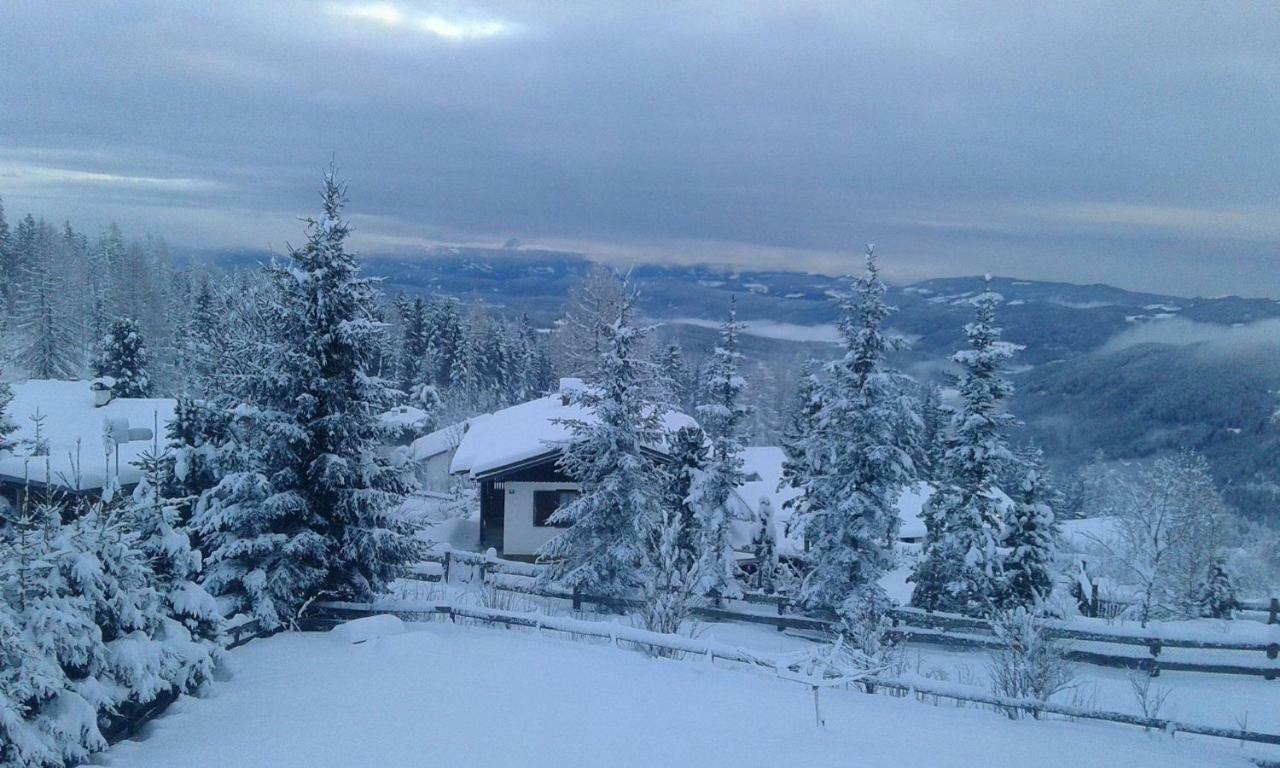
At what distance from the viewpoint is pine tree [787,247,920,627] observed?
74.1ft

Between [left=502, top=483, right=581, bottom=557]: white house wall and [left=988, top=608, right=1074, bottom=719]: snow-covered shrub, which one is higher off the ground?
[left=988, top=608, right=1074, bottom=719]: snow-covered shrub

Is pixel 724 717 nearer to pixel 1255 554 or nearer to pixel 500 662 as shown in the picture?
pixel 500 662

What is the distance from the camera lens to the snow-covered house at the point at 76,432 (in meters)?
24.0

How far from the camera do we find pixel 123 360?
50.6m

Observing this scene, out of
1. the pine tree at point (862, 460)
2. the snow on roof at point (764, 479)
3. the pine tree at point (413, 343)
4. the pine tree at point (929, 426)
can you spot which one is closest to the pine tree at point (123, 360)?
the pine tree at point (413, 343)

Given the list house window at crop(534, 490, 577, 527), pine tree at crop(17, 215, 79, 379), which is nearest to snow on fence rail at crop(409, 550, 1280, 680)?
house window at crop(534, 490, 577, 527)

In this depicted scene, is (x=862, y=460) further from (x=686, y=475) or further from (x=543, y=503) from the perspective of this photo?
(x=543, y=503)

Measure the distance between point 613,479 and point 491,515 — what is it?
892cm

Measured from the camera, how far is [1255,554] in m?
48.7

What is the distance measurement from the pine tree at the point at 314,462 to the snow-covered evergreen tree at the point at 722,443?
12215mm

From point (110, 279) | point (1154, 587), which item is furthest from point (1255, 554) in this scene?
point (110, 279)

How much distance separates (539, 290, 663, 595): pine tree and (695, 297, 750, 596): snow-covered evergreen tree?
5056 millimetres

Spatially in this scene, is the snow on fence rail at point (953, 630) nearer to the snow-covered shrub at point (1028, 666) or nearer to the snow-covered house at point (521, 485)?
the snow-covered house at point (521, 485)

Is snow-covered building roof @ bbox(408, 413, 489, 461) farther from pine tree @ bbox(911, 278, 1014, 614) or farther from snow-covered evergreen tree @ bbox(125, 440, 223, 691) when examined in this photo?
snow-covered evergreen tree @ bbox(125, 440, 223, 691)
